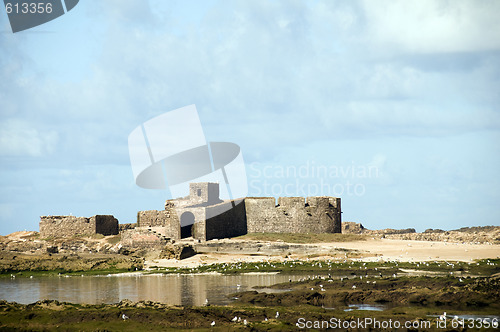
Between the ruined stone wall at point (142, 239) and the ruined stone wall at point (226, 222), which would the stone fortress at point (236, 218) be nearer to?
the ruined stone wall at point (226, 222)

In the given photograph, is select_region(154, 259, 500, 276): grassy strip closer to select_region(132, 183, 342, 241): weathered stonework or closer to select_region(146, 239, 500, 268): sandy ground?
select_region(146, 239, 500, 268): sandy ground

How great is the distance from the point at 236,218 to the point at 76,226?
9.78 metres

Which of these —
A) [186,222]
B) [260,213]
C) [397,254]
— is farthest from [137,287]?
[260,213]

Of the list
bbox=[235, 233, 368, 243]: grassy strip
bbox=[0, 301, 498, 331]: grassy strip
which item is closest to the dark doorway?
bbox=[235, 233, 368, 243]: grassy strip

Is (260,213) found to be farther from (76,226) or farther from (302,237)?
(76,226)

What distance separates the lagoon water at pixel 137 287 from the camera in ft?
63.1

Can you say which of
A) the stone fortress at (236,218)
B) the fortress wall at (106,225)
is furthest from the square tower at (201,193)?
the fortress wall at (106,225)

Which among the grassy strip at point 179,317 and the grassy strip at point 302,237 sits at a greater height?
the grassy strip at point 302,237

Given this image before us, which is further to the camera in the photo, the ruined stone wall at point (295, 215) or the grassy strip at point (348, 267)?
the ruined stone wall at point (295, 215)

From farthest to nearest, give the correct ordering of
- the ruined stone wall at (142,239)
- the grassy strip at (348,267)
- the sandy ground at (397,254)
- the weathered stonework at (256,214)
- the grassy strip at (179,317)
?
1. the weathered stonework at (256,214)
2. the ruined stone wall at (142,239)
3. the sandy ground at (397,254)
4. the grassy strip at (348,267)
5. the grassy strip at (179,317)

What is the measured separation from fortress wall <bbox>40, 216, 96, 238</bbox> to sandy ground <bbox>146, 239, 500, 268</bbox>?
8.62 meters

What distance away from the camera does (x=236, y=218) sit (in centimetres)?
3812

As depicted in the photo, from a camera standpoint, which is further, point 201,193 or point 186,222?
point 201,193

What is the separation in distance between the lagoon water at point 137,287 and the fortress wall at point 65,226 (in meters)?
9.62
